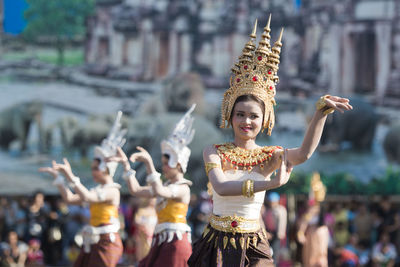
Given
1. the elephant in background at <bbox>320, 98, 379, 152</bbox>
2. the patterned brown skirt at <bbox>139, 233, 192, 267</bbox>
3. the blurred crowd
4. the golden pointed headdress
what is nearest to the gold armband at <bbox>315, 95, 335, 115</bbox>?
the golden pointed headdress

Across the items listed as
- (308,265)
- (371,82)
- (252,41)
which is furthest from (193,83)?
(252,41)

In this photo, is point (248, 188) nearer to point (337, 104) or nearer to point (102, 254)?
point (337, 104)

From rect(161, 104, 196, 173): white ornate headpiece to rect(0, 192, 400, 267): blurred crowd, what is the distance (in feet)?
9.74

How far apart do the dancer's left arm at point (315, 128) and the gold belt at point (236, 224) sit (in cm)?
59

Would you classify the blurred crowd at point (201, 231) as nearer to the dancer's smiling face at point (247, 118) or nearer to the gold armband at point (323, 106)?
the dancer's smiling face at point (247, 118)

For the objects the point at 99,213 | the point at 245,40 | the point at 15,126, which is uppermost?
the point at 245,40

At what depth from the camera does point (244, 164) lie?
19.2 feet

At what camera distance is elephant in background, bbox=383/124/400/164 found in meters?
18.9

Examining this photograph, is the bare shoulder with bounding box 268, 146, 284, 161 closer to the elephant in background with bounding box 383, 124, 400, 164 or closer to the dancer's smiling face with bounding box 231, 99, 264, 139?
the dancer's smiling face with bounding box 231, 99, 264, 139

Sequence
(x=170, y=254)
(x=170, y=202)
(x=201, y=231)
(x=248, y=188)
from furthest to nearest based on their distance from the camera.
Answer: (x=201, y=231) < (x=170, y=202) < (x=170, y=254) < (x=248, y=188)

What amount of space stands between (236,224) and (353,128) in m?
13.7

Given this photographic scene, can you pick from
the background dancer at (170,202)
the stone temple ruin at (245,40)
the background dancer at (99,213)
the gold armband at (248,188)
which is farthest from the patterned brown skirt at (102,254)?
the stone temple ruin at (245,40)

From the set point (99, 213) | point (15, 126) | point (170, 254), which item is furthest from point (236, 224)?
point (15, 126)

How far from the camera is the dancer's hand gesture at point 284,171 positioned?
537 cm
